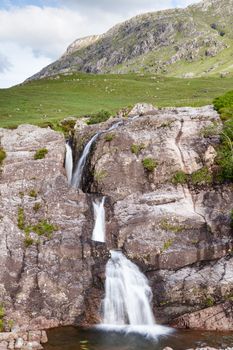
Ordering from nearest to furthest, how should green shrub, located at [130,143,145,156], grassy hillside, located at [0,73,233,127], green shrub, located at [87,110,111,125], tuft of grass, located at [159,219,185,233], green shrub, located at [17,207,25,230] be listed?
tuft of grass, located at [159,219,185,233], green shrub, located at [17,207,25,230], green shrub, located at [130,143,145,156], green shrub, located at [87,110,111,125], grassy hillside, located at [0,73,233,127]

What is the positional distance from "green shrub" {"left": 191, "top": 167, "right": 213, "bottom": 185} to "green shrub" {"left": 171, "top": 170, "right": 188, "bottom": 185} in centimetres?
73

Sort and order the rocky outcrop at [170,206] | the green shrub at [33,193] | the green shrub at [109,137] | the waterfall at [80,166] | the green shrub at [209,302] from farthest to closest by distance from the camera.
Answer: the waterfall at [80,166] → the green shrub at [109,137] → the green shrub at [33,193] → the rocky outcrop at [170,206] → the green shrub at [209,302]

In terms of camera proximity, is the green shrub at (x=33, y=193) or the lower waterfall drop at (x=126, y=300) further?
the green shrub at (x=33, y=193)

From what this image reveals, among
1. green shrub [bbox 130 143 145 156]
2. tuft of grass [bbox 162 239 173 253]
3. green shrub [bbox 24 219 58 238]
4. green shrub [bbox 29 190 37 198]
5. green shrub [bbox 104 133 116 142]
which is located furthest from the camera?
green shrub [bbox 104 133 116 142]

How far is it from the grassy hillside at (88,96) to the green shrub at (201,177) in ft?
128

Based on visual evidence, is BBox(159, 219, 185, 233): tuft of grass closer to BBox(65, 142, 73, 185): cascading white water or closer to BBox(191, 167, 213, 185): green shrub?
BBox(191, 167, 213, 185): green shrub

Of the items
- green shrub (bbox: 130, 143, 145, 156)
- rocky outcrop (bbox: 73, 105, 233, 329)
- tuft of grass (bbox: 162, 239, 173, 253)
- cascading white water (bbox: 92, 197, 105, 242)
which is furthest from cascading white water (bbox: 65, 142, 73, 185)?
tuft of grass (bbox: 162, 239, 173, 253)

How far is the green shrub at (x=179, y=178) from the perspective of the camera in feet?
127

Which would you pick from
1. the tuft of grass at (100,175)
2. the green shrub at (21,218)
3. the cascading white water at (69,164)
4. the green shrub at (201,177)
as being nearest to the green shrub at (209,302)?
the green shrub at (201,177)

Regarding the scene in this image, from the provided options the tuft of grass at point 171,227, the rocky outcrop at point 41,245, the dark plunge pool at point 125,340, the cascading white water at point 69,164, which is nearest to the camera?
the dark plunge pool at point 125,340

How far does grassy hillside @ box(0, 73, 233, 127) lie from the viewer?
276 feet

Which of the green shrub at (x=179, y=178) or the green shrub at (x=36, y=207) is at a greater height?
the green shrub at (x=179, y=178)

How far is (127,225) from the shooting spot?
35.2m

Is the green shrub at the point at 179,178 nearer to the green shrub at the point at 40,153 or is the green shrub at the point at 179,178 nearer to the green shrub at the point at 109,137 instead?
the green shrub at the point at 109,137
